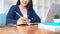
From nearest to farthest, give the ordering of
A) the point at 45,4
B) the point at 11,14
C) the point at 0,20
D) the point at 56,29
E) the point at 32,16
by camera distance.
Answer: the point at 56,29 < the point at 0,20 < the point at 11,14 < the point at 32,16 < the point at 45,4

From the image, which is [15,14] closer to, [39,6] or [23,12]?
[23,12]

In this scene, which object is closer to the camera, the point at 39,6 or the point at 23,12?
the point at 23,12

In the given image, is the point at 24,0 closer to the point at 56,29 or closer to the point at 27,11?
the point at 27,11

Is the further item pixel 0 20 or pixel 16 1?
pixel 16 1

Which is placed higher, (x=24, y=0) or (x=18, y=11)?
(x=24, y=0)

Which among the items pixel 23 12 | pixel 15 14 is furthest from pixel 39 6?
pixel 15 14

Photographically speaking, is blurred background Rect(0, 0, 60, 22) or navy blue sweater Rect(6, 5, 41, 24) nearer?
navy blue sweater Rect(6, 5, 41, 24)

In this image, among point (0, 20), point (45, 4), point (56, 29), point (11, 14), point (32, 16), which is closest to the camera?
point (56, 29)

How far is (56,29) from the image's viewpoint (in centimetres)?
94

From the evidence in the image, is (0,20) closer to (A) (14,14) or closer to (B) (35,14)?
(A) (14,14)

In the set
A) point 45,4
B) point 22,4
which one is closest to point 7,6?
point 22,4

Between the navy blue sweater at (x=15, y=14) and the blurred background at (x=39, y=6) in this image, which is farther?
the blurred background at (x=39, y=6)

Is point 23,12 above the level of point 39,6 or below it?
below

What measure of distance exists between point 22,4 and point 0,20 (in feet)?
3.37
